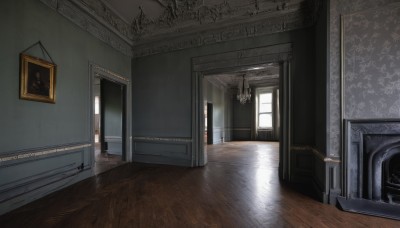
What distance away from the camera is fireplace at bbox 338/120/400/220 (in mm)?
2303

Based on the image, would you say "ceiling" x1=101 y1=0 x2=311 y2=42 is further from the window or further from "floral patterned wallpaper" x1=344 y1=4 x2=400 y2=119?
the window

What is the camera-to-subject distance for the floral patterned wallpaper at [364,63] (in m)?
2.29

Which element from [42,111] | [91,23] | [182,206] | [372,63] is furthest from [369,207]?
[91,23]

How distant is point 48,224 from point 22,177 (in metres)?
0.97

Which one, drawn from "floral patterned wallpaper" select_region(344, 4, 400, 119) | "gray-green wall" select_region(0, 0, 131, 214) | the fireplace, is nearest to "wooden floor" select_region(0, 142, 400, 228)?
"gray-green wall" select_region(0, 0, 131, 214)

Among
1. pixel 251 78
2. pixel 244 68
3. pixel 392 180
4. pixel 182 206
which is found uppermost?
pixel 251 78

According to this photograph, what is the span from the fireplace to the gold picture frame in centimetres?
425

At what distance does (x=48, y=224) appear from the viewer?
1.94m

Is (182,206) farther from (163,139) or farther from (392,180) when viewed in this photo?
(392,180)

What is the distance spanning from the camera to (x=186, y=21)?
4.04 metres

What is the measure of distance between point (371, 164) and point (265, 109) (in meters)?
8.27

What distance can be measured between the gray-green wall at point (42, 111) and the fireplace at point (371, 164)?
4.09 metres

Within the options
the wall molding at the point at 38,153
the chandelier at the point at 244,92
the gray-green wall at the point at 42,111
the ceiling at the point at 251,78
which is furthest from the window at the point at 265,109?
the wall molding at the point at 38,153

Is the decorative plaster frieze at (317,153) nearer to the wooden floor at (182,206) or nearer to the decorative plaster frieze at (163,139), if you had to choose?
the wooden floor at (182,206)
